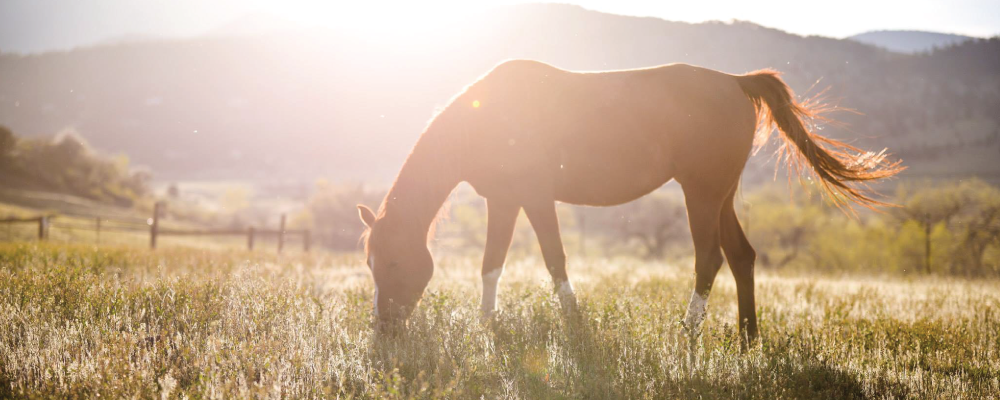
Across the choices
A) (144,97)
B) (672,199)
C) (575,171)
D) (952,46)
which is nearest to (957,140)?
(952,46)

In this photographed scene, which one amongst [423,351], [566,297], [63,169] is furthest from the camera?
[63,169]

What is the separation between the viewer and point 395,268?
4.25 metres

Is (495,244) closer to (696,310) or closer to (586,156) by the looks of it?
(586,156)

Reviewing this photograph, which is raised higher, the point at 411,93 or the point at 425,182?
the point at 411,93

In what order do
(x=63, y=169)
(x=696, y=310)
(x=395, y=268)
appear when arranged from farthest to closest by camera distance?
1. (x=63, y=169)
2. (x=696, y=310)
3. (x=395, y=268)

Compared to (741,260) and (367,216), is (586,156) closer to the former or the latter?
(741,260)

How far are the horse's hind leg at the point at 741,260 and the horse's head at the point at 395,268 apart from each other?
3.08 meters

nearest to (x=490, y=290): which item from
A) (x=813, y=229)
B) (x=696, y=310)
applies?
(x=696, y=310)

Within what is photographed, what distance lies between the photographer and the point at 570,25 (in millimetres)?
109375

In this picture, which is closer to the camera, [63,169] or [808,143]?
[808,143]

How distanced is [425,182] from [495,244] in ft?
3.04

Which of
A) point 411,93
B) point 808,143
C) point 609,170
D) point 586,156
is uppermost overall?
point 411,93

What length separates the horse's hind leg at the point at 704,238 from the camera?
4734mm

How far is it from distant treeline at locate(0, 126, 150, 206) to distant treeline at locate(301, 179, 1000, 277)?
31.6m
